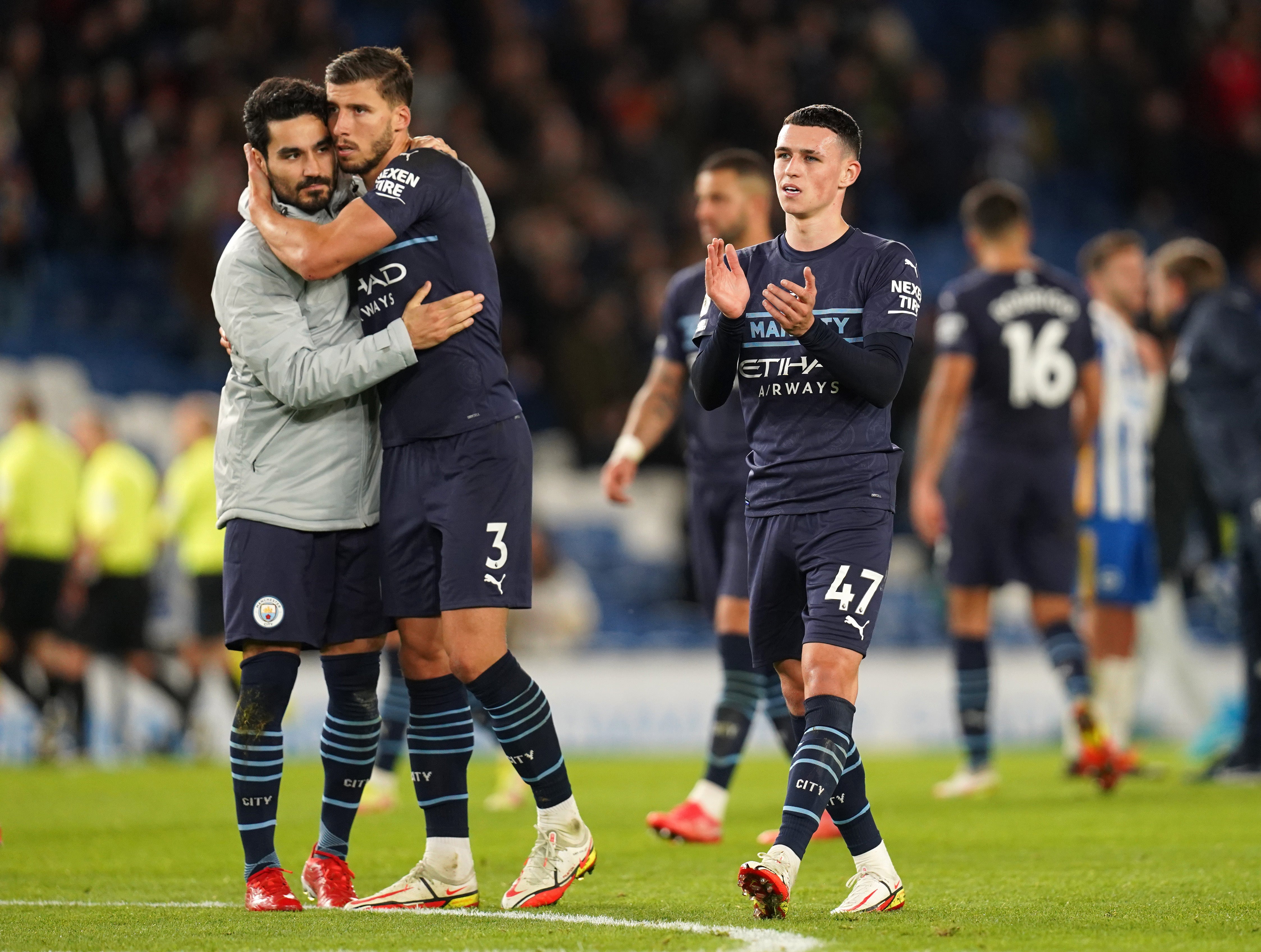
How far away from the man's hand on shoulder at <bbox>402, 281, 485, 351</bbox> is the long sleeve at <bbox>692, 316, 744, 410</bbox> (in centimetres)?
68

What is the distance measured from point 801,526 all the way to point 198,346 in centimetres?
1189

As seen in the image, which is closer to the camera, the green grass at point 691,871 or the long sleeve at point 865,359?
the green grass at point 691,871

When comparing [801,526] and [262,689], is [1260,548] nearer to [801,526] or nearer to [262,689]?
[801,526]

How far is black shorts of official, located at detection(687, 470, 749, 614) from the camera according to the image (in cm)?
666

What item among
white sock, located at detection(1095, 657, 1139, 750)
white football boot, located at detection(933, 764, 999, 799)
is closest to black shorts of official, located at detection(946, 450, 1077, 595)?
white football boot, located at detection(933, 764, 999, 799)

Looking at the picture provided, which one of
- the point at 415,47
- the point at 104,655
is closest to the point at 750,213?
the point at 104,655

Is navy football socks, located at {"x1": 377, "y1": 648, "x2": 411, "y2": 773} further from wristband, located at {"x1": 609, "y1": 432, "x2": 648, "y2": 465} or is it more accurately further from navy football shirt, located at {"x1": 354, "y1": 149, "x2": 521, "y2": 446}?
navy football shirt, located at {"x1": 354, "y1": 149, "x2": 521, "y2": 446}

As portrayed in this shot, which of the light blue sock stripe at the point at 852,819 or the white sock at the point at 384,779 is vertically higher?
the light blue sock stripe at the point at 852,819

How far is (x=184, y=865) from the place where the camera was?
6.10 meters

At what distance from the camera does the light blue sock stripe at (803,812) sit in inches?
173

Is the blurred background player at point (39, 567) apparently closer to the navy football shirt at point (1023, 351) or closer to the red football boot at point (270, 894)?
the navy football shirt at point (1023, 351)

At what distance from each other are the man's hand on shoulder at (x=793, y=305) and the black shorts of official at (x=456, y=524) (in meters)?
0.91

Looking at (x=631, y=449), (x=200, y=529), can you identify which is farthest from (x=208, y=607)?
(x=631, y=449)

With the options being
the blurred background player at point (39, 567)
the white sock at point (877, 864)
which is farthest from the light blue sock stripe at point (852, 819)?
the blurred background player at point (39, 567)
